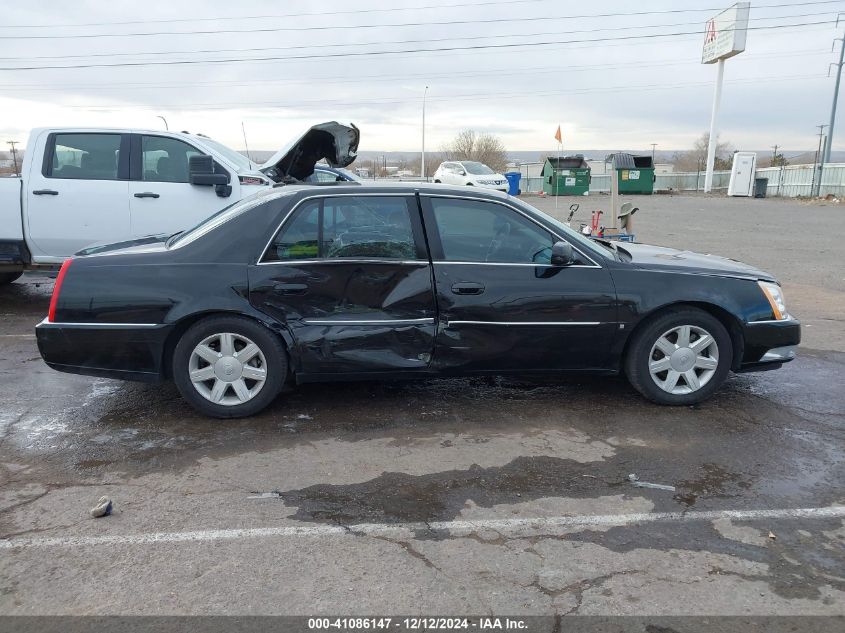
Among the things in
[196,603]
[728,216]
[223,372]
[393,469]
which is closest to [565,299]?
[393,469]

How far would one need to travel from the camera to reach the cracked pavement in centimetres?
277

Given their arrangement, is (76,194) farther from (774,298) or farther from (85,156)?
(774,298)

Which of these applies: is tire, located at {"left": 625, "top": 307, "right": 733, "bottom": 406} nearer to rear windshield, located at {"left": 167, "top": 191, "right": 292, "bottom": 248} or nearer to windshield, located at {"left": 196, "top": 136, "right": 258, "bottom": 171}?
rear windshield, located at {"left": 167, "top": 191, "right": 292, "bottom": 248}

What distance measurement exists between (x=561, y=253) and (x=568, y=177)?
32730 millimetres

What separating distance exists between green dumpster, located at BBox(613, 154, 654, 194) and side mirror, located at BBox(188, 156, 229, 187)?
33181mm

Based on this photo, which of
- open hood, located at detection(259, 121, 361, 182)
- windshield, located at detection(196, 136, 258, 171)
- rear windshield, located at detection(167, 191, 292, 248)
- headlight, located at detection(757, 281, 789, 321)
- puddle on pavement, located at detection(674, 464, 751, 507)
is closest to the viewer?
puddle on pavement, located at detection(674, 464, 751, 507)

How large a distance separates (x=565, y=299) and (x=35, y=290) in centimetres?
798

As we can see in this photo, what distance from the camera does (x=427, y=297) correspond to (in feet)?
14.9

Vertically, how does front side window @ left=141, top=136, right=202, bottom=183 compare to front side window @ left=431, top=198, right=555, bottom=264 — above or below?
above

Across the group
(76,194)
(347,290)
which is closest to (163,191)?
(76,194)

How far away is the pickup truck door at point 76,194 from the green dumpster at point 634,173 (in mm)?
33706

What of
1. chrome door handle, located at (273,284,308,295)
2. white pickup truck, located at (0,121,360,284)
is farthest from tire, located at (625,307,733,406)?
white pickup truck, located at (0,121,360,284)

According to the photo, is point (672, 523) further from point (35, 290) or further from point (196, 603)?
point (35, 290)

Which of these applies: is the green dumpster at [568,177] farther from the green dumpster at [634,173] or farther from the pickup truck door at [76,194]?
the pickup truck door at [76,194]
